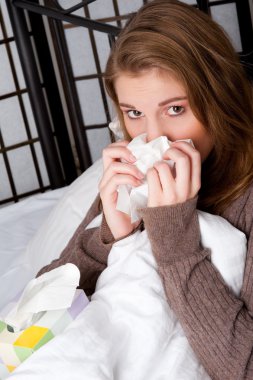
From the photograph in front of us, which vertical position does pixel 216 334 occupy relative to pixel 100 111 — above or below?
below

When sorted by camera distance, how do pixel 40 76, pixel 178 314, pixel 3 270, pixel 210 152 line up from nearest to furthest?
1. pixel 178 314
2. pixel 210 152
3. pixel 3 270
4. pixel 40 76

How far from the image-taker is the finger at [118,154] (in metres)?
1.38

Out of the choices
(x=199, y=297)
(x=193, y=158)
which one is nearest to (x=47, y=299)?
(x=199, y=297)

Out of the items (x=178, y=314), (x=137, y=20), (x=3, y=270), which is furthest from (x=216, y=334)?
(x=3, y=270)

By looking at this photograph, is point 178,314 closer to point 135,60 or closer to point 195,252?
point 195,252

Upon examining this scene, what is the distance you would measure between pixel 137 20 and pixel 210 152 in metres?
0.35

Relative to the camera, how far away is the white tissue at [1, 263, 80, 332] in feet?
3.98

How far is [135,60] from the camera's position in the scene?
137 cm

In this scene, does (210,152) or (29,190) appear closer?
(210,152)

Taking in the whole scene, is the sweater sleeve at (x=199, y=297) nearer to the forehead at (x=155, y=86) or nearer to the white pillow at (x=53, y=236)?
the forehead at (x=155, y=86)

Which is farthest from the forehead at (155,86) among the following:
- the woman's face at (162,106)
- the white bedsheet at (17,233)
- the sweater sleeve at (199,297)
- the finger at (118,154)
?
the white bedsheet at (17,233)

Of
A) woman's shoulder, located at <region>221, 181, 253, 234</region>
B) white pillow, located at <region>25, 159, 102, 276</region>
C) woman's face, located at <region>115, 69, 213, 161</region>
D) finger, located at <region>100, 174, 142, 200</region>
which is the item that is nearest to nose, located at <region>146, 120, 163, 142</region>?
woman's face, located at <region>115, 69, 213, 161</region>

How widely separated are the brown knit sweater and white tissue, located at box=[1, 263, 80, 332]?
0.60 ft

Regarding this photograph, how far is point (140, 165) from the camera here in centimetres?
134
